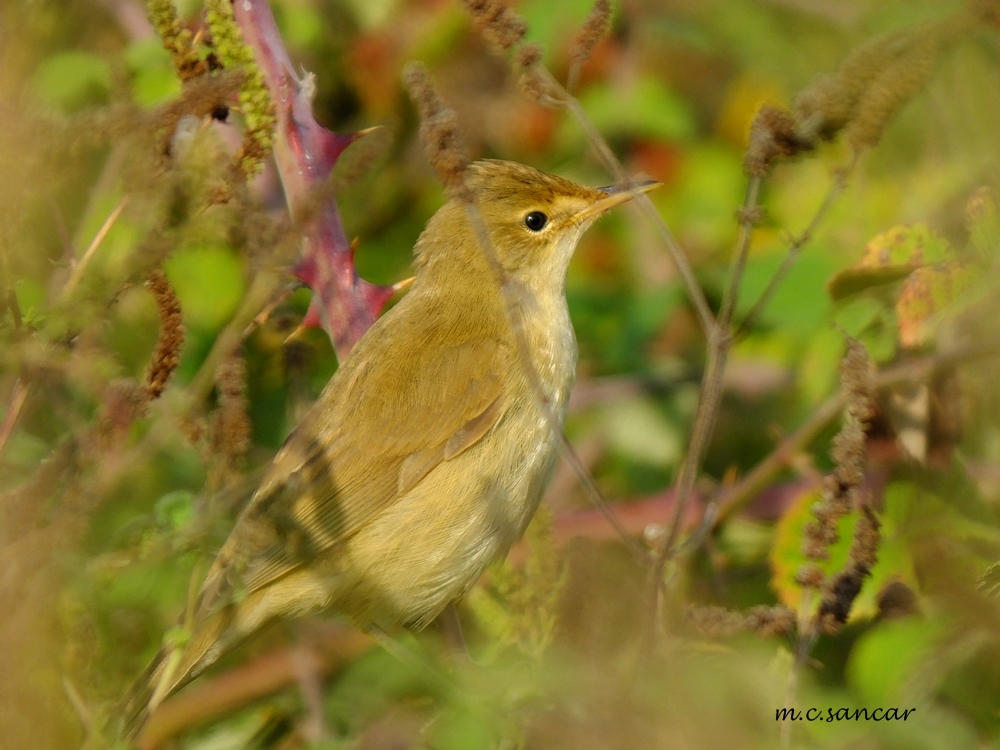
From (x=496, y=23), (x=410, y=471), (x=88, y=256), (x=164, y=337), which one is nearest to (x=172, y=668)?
(x=164, y=337)

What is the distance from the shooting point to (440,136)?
5.93ft

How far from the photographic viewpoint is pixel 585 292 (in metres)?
4.02

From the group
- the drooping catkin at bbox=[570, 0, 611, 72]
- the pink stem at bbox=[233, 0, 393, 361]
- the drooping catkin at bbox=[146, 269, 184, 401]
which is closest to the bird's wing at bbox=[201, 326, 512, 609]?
the pink stem at bbox=[233, 0, 393, 361]

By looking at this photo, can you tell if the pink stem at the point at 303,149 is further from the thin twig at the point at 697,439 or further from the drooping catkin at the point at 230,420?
the thin twig at the point at 697,439

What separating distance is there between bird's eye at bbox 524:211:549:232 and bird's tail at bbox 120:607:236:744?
1191 millimetres

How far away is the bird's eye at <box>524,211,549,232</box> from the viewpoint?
3.08 m

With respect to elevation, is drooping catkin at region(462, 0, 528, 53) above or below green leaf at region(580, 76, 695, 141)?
above

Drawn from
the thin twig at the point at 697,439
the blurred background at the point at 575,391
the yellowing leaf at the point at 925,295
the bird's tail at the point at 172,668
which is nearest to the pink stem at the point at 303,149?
the blurred background at the point at 575,391

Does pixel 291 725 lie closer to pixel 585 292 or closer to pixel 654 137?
Result: pixel 585 292

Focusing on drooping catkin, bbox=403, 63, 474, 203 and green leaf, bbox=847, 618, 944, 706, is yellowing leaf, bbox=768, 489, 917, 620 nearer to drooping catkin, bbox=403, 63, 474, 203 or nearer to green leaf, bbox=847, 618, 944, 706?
green leaf, bbox=847, 618, 944, 706

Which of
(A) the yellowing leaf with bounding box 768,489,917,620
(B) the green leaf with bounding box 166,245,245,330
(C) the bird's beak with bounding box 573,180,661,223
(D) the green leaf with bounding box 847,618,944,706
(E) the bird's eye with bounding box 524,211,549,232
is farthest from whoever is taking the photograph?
(B) the green leaf with bounding box 166,245,245,330

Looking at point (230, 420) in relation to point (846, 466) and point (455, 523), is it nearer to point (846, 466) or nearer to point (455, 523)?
point (846, 466)

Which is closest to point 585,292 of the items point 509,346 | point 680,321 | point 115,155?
point 680,321

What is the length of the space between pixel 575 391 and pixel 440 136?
2087 mm
